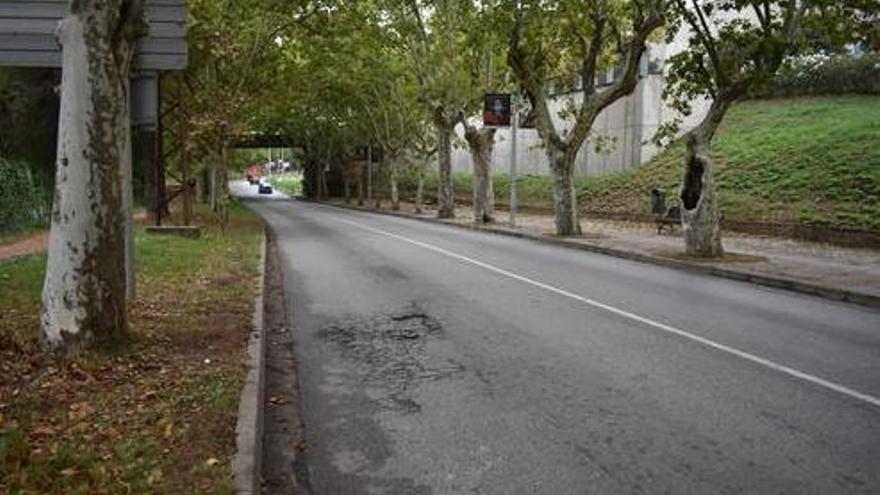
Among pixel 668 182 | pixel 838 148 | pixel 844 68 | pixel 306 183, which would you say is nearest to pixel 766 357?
pixel 838 148

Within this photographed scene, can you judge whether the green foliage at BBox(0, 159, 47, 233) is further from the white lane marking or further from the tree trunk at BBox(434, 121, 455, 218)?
the tree trunk at BBox(434, 121, 455, 218)

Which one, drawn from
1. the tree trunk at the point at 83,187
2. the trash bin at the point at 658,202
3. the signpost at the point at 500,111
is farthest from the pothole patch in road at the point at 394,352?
the signpost at the point at 500,111

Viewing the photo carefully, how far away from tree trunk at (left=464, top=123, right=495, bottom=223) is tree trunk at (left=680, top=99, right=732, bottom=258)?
1563cm

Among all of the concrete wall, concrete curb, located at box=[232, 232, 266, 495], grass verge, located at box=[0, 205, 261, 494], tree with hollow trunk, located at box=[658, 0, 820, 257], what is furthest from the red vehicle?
concrete curb, located at box=[232, 232, 266, 495]

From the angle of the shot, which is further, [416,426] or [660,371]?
[660,371]

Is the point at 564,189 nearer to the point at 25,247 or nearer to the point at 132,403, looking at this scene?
the point at 25,247

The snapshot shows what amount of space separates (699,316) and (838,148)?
785 inches

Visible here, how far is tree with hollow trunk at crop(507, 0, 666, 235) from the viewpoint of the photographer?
2342 cm

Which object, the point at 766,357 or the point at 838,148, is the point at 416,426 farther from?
the point at 838,148

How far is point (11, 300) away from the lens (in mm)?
10898

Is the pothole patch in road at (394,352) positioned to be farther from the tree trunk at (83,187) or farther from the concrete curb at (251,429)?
the tree trunk at (83,187)

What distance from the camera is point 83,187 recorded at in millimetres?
7652

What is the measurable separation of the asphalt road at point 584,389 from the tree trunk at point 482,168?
1982cm

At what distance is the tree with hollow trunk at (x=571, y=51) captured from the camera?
23.4m
